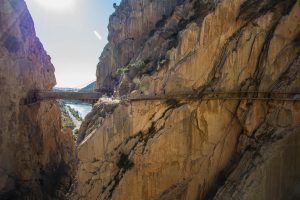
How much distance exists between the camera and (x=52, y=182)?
54.2m

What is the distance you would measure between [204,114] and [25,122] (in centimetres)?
2695

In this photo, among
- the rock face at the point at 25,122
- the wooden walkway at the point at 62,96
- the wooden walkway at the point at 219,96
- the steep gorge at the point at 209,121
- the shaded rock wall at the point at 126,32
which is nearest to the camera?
the steep gorge at the point at 209,121

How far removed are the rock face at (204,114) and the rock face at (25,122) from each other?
17.8 m

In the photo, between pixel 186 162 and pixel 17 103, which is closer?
pixel 186 162

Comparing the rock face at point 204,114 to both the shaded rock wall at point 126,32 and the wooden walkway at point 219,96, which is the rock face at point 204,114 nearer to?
the wooden walkway at point 219,96

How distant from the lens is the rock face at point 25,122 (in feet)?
152

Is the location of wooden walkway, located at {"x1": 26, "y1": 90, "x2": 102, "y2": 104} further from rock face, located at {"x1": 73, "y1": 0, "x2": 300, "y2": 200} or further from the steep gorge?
rock face, located at {"x1": 73, "y1": 0, "x2": 300, "y2": 200}

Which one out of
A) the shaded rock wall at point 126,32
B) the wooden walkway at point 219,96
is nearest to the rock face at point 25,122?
the shaded rock wall at point 126,32

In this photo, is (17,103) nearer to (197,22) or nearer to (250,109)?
(197,22)

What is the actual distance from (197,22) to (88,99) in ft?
61.2

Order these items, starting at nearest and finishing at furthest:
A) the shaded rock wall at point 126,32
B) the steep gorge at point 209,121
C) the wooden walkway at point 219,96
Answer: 1. the steep gorge at point 209,121
2. the wooden walkway at point 219,96
3. the shaded rock wall at point 126,32

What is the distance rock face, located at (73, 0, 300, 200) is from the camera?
30.2 meters

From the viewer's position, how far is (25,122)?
163 feet

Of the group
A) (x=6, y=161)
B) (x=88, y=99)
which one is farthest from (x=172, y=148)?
(x=6, y=161)
